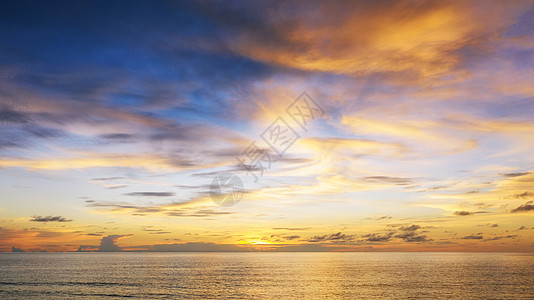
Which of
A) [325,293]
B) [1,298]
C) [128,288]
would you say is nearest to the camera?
[1,298]

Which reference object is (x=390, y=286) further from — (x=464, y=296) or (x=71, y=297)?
(x=71, y=297)

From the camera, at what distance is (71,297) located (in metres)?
105

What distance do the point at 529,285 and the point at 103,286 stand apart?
148 metres

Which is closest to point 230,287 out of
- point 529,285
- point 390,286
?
point 390,286

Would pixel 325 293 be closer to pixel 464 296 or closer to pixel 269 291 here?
pixel 269 291

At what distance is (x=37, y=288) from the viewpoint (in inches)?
4921

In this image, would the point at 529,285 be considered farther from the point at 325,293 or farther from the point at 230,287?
the point at 230,287

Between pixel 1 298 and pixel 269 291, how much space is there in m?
75.3

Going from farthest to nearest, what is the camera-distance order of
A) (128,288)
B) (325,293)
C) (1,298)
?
(128,288), (325,293), (1,298)

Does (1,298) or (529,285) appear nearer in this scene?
(1,298)

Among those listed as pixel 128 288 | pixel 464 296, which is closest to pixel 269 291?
pixel 128 288

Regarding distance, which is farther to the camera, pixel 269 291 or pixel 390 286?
pixel 390 286

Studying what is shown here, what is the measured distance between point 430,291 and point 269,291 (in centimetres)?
5030

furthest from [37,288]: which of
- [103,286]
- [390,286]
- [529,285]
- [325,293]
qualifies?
[529,285]
